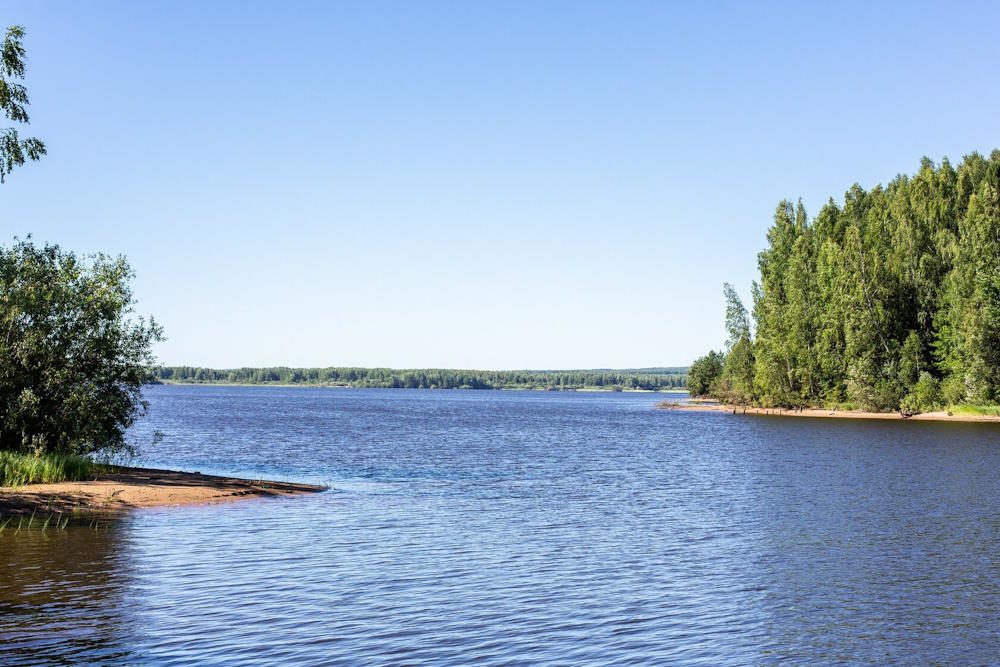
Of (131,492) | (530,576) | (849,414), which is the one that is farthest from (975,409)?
(131,492)

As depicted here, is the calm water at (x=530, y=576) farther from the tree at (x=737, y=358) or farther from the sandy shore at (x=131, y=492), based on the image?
the tree at (x=737, y=358)

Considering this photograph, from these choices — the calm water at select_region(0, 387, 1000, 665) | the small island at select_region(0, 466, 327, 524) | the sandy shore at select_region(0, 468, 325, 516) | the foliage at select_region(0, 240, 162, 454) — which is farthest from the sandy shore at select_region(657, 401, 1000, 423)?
the foliage at select_region(0, 240, 162, 454)

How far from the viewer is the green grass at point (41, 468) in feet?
121

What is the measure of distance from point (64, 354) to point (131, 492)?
8833 mm

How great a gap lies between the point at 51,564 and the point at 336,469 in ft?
101

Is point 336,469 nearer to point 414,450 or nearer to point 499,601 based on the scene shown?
point 414,450

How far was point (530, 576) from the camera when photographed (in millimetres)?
25000

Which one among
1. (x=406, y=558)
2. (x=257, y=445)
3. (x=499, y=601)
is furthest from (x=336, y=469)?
(x=499, y=601)

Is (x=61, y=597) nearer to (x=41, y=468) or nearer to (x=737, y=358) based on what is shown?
(x=41, y=468)

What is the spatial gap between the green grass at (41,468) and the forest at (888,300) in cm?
10419

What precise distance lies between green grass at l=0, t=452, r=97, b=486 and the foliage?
0.82 m

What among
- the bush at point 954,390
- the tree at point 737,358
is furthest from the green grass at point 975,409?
the tree at point 737,358

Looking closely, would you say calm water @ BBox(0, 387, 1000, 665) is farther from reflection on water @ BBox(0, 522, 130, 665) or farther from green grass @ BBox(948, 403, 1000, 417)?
green grass @ BBox(948, 403, 1000, 417)

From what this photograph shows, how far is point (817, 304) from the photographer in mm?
139000
